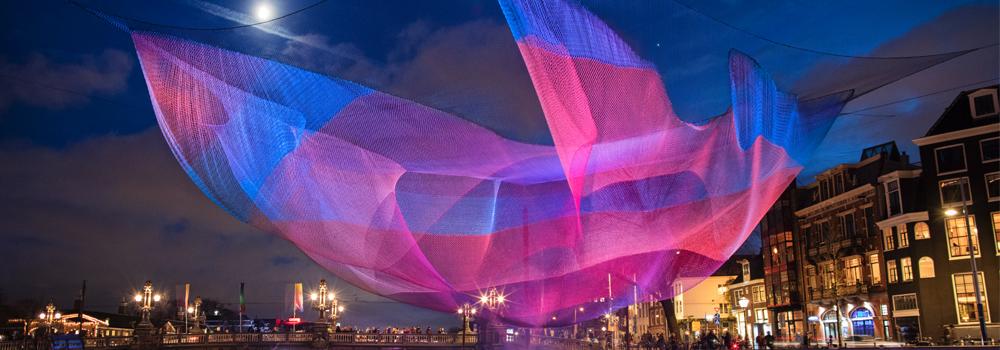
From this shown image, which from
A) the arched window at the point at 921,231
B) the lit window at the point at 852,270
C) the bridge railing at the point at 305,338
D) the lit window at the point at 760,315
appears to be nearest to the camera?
the arched window at the point at 921,231

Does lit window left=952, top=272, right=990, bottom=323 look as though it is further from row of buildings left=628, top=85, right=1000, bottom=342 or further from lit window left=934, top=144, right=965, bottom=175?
lit window left=934, top=144, right=965, bottom=175

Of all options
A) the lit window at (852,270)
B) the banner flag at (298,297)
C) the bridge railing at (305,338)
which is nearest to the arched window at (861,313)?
the lit window at (852,270)

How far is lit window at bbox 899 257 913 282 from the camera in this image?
45.4 meters

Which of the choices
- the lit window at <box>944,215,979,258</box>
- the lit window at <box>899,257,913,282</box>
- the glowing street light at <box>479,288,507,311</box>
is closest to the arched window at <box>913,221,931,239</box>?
the lit window at <box>944,215,979,258</box>

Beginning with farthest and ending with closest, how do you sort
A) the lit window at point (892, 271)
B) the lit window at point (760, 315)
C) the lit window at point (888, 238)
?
the lit window at point (760, 315), the lit window at point (888, 238), the lit window at point (892, 271)

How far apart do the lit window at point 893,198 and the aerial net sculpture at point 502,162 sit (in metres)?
31.5

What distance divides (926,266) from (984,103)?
9324 millimetres

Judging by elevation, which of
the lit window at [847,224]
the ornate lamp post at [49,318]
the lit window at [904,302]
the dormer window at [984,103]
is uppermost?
the dormer window at [984,103]

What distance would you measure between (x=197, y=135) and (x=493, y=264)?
7145mm

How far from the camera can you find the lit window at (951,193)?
139 feet

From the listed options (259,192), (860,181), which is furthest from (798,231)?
(259,192)

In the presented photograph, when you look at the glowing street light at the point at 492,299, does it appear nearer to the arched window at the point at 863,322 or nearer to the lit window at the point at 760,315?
the arched window at the point at 863,322

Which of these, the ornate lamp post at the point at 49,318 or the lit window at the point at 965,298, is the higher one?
the ornate lamp post at the point at 49,318

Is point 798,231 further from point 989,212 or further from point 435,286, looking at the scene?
point 435,286
